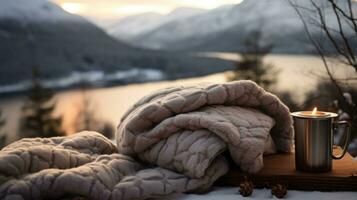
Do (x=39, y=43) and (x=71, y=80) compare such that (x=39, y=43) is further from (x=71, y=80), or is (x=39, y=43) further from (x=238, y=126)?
(x=238, y=126)

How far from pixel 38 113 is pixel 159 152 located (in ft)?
3.75

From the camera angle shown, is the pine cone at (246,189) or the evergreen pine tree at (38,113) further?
the evergreen pine tree at (38,113)

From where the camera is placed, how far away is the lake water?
77.6 inches

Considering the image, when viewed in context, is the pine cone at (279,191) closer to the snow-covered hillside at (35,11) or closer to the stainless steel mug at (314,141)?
the stainless steel mug at (314,141)

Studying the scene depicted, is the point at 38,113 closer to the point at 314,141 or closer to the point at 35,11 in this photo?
the point at 35,11

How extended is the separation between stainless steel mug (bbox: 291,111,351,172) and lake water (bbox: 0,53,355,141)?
986mm

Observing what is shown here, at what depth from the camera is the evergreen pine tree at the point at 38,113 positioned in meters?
1.97

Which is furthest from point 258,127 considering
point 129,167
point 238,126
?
point 129,167

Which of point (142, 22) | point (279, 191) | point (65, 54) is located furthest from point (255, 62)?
point (279, 191)

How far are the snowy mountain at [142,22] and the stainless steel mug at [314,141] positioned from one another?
112cm

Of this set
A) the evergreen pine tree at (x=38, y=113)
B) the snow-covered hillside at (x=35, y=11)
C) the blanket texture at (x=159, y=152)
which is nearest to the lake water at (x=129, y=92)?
the evergreen pine tree at (x=38, y=113)

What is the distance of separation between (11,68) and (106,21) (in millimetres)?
449

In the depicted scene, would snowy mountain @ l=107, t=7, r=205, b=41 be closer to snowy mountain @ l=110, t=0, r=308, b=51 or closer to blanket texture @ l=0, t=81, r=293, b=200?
snowy mountain @ l=110, t=0, r=308, b=51

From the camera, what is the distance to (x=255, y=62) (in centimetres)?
216
